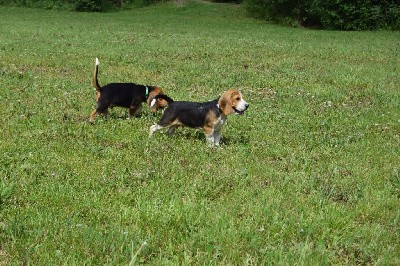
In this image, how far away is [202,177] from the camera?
20.2 feet

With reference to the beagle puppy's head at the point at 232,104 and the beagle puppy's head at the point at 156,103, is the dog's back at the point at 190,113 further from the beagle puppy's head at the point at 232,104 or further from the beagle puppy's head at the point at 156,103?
the beagle puppy's head at the point at 156,103

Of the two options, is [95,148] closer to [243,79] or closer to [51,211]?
[51,211]

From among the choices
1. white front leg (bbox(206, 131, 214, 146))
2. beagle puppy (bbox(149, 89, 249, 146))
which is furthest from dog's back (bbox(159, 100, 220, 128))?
white front leg (bbox(206, 131, 214, 146))

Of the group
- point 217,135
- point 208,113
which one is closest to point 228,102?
point 208,113

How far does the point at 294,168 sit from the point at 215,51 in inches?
582

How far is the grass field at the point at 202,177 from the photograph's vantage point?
4.32m

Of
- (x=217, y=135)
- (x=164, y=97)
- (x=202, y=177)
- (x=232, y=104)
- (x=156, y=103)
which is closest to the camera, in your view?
(x=202, y=177)

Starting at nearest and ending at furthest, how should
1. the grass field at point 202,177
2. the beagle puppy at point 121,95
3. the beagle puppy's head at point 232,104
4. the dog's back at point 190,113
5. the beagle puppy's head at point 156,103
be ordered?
1. the grass field at point 202,177
2. the beagle puppy's head at point 232,104
3. the dog's back at point 190,113
4. the beagle puppy's head at point 156,103
5. the beagle puppy at point 121,95

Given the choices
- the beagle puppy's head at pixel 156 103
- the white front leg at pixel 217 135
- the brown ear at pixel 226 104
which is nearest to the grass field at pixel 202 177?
the white front leg at pixel 217 135

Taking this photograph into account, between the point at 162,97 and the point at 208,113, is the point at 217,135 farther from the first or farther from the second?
the point at 162,97

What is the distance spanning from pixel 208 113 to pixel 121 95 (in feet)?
6.91

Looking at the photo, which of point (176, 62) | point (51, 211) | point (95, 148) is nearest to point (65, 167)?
point (95, 148)

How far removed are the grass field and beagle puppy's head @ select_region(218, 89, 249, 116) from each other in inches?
24.1

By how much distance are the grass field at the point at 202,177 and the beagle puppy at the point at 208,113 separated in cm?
29
